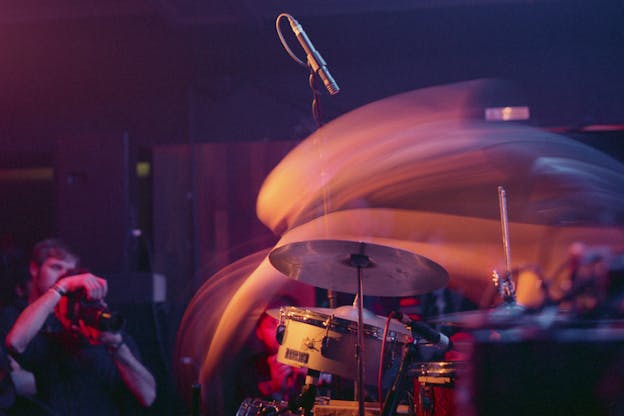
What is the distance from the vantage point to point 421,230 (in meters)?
4.68

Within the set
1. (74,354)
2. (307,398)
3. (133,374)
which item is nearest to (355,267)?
(307,398)

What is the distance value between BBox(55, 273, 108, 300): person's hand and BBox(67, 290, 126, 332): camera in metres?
0.02

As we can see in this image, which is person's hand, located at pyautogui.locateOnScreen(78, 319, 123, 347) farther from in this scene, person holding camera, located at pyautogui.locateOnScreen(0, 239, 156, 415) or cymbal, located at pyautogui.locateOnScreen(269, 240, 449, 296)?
cymbal, located at pyautogui.locateOnScreen(269, 240, 449, 296)

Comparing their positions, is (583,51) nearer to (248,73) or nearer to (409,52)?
(409,52)

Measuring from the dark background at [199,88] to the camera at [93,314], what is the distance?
1.27 meters

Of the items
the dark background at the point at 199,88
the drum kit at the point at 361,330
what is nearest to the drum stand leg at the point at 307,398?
the drum kit at the point at 361,330

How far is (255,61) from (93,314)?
3037mm

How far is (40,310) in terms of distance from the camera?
3.01 m

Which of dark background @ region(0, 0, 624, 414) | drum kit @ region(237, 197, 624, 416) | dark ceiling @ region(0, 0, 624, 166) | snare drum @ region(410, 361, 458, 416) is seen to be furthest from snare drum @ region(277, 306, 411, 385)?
dark ceiling @ region(0, 0, 624, 166)

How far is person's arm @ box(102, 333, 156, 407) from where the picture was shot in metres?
3.11

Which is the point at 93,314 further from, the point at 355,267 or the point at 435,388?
the point at 435,388

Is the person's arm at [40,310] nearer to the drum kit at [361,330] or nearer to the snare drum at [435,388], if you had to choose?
the drum kit at [361,330]

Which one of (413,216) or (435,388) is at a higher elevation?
(413,216)

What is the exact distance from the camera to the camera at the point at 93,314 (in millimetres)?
2713
